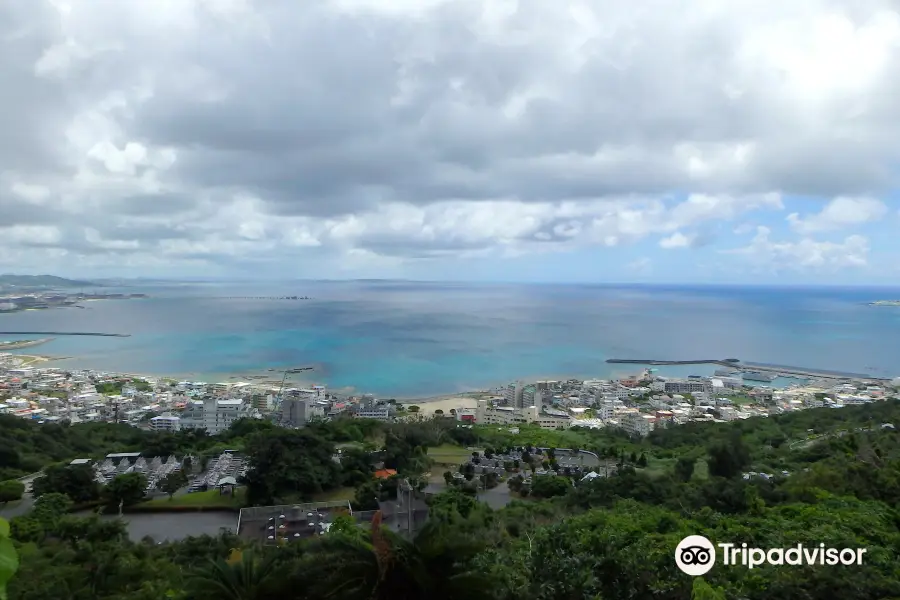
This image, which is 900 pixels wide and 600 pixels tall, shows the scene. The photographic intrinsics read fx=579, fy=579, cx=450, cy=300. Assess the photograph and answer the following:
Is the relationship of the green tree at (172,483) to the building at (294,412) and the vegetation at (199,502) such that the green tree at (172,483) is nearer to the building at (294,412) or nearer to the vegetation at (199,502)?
the vegetation at (199,502)

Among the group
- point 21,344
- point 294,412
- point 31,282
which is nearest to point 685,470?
point 294,412

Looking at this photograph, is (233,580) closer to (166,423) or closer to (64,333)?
(166,423)

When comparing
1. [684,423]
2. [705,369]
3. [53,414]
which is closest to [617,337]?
[705,369]

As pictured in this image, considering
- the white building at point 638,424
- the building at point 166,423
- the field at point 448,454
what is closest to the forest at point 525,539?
the field at point 448,454

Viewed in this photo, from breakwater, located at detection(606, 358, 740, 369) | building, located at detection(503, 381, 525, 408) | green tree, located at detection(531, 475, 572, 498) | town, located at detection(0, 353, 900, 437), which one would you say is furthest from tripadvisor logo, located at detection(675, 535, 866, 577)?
breakwater, located at detection(606, 358, 740, 369)

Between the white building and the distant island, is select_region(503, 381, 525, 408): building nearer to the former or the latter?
the white building
